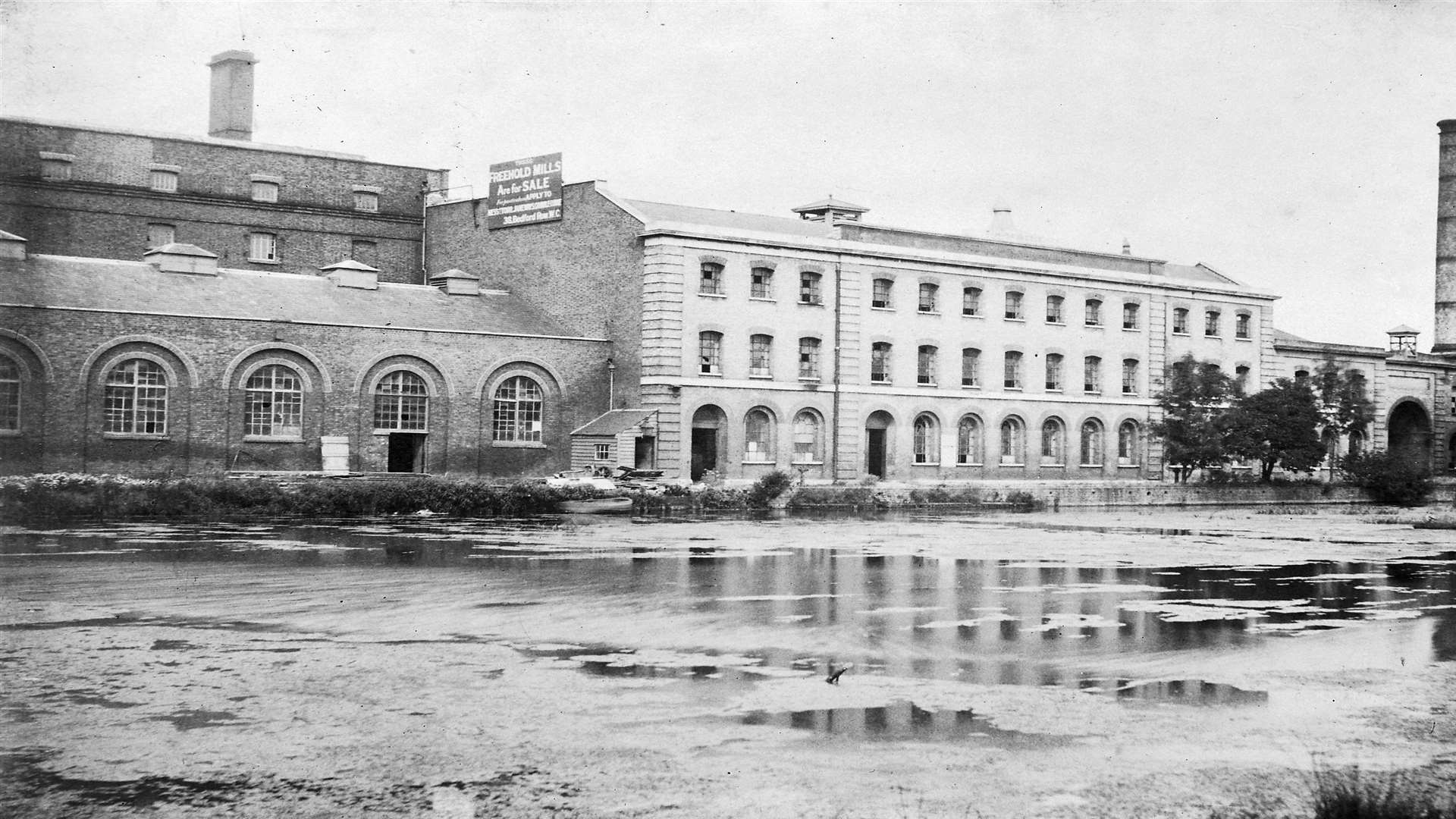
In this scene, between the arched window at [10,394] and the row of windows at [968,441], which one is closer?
the arched window at [10,394]

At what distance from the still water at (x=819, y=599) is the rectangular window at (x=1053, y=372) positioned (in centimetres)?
2608

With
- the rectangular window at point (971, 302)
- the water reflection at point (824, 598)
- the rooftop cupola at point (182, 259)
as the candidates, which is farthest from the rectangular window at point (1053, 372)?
the water reflection at point (824, 598)

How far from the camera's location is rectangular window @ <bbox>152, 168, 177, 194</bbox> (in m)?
48.0

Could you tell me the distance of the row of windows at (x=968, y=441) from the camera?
152 feet

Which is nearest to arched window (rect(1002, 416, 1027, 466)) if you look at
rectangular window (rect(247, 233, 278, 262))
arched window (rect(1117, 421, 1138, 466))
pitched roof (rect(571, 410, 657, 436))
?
arched window (rect(1117, 421, 1138, 466))

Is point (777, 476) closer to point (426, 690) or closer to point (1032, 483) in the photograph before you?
point (1032, 483)

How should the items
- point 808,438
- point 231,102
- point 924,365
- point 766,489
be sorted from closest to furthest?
point 766,489 < point 808,438 < point 924,365 < point 231,102

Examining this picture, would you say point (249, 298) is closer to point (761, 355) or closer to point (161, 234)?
point (161, 234)

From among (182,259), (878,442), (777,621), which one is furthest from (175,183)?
(777,621)

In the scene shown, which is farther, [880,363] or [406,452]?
[880,363]

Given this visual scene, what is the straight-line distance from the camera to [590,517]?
32812mm

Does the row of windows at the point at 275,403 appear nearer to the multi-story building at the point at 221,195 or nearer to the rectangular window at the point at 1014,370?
the multi-story building at the point at 221,195

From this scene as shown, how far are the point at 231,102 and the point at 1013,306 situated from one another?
1079 inches

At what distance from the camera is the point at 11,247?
3950 centimetres
